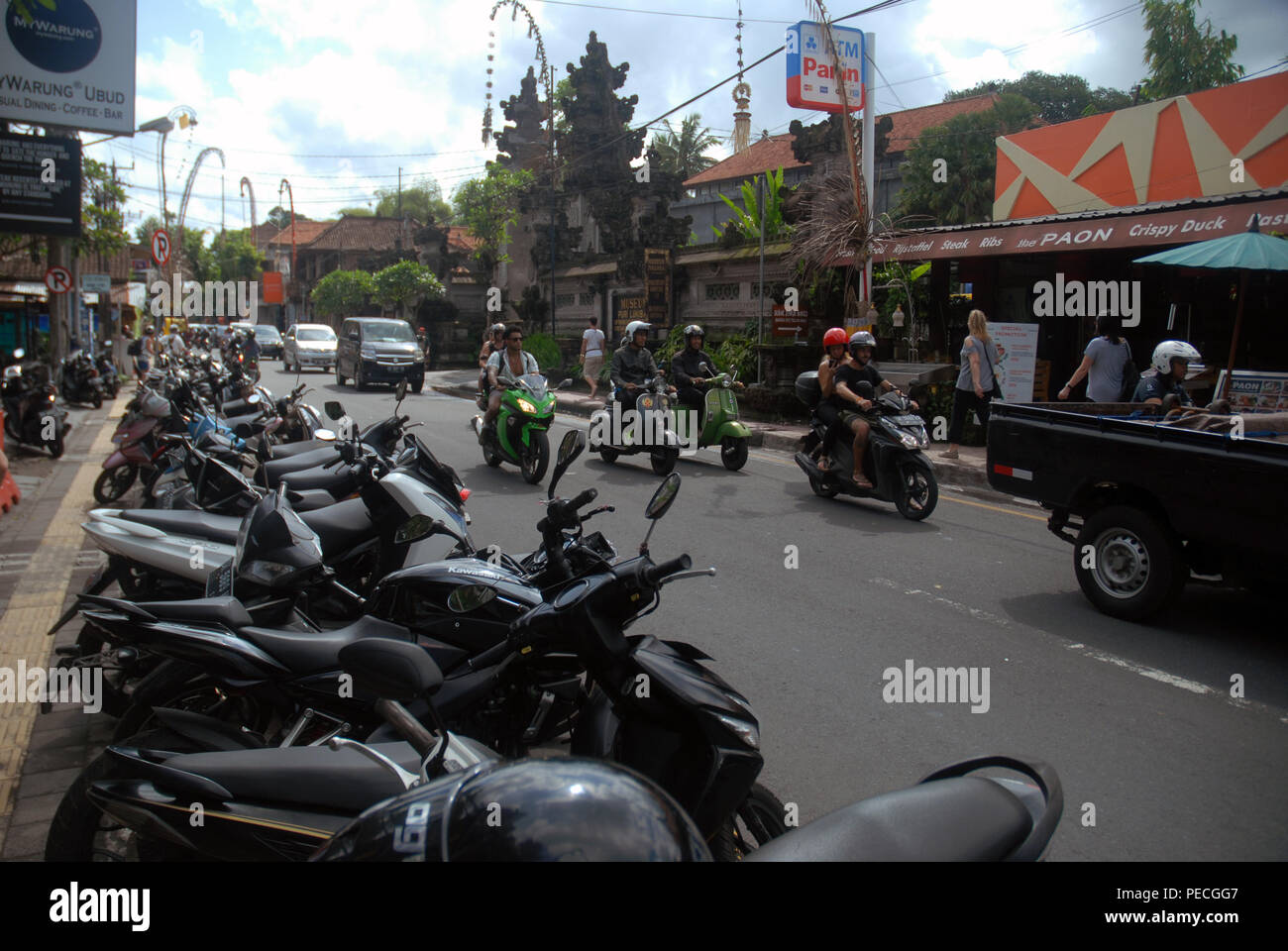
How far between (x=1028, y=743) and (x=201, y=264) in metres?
86.4

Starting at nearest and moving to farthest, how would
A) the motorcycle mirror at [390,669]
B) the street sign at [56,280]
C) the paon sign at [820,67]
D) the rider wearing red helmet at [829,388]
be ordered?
the motorcycle mirror at [390,669], the rider wearing red helmet at [829,388], the paon sign at [820,67], the street sign at [56,280]

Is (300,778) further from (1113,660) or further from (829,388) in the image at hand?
(829,388)

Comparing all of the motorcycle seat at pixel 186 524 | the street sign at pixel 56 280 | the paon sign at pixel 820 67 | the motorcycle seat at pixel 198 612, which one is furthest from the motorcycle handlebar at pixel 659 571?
the street sign at pixel 56 280

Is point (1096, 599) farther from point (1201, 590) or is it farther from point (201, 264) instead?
point (201, 264)

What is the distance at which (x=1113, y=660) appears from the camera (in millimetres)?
5215

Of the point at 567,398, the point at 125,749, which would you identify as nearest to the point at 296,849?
the point at 125,749

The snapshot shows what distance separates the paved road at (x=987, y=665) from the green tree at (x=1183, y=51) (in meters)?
28.1

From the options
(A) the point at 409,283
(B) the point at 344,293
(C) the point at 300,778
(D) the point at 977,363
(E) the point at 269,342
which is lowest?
(C) the point at 300,778

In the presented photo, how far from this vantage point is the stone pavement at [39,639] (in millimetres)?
3693

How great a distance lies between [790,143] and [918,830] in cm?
4066

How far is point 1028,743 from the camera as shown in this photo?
166 inches

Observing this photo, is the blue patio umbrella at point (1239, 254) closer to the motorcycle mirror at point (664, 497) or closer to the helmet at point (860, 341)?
the helmet at point (860, 341)

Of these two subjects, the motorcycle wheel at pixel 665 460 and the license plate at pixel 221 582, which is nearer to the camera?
the license plate at pixel 221 582

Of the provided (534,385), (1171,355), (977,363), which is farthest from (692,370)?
(1171,355)
